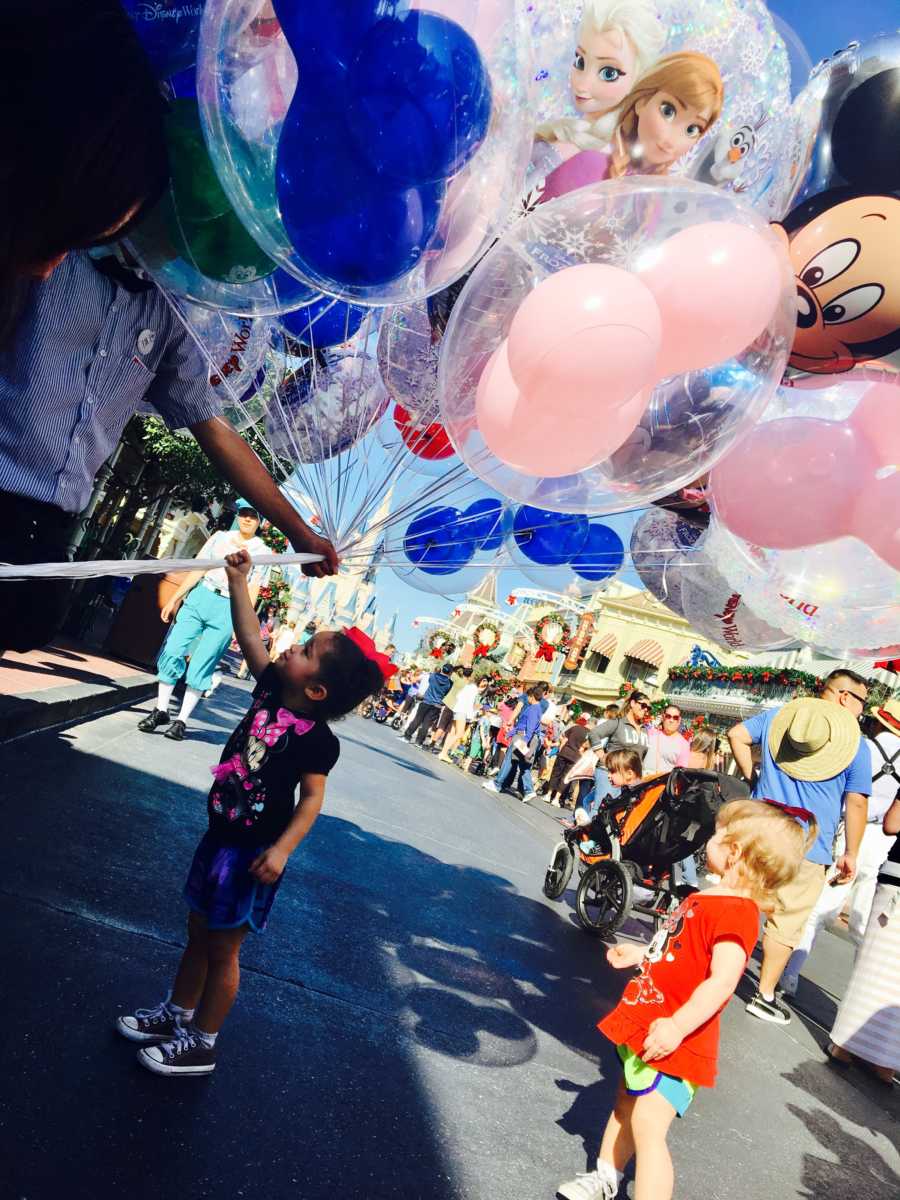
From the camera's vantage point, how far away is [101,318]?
2043 millimetres

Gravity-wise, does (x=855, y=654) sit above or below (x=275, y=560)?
above

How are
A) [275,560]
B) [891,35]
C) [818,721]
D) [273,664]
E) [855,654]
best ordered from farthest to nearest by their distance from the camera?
[818,721], [855,654], [891,35], [273,664], [275,560]

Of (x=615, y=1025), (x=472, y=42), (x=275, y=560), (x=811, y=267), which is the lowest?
(x=615, y=1025)

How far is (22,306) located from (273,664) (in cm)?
116

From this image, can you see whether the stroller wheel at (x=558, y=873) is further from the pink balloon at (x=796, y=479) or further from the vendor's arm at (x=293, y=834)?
the vendor's arm at (x=293, y=834)

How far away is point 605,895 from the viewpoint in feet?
17.0

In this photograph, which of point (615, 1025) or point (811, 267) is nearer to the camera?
point (615, 1025)

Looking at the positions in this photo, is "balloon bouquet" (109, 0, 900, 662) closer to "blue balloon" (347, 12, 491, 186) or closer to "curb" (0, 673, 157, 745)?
"blue balloon" (347, 12, 491, 186)

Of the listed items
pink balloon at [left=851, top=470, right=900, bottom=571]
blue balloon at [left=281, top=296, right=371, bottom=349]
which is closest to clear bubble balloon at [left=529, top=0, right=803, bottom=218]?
blue balloon at [left=281, top=296, right=371, bottom=349]

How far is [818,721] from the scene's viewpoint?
4.50 meters

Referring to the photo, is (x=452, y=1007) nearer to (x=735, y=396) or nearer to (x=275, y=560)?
(x=275, y=560)

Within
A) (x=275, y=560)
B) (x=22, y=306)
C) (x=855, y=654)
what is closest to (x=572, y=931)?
(x=855, y=654)

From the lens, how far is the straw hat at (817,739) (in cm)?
452

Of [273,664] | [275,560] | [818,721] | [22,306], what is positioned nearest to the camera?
[22,306]
